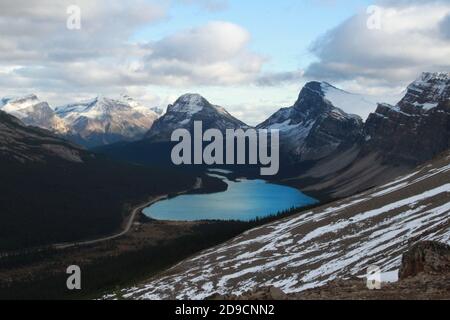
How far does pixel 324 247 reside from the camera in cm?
10825

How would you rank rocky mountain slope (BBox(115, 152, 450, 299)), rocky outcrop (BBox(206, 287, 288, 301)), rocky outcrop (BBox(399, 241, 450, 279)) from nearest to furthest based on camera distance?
1. rocky outcrop (BBox(206, 287, 288, 301))
2. rocky outcrop (BBox(399, 241, 450, 279))
3. rocky mountain slope (BBox(115, 152, 450, 299))

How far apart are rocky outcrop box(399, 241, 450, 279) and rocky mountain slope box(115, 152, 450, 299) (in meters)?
31.0

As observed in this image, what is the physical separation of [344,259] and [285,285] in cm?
1169

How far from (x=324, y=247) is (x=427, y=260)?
71.4 metres

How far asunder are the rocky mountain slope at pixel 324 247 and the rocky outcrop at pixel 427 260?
102ft

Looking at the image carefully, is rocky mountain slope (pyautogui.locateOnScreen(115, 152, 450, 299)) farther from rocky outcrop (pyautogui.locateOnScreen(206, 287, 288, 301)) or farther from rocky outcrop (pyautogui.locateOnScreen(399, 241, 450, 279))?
rocky outcrop (pyautogui.locateOnScreen(206, 287, 288, 301))

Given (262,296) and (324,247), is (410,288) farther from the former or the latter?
(324,247)

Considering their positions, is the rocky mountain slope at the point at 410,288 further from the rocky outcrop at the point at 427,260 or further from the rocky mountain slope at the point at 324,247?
the rocky mountain slope at the point at 324,247

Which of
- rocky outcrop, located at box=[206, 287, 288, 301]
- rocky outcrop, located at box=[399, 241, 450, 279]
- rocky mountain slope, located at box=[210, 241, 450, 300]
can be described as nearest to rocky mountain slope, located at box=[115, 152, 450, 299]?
rocky outcrop, located at box=[399, 241, 450, 279]

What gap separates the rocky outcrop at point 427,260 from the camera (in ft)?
121

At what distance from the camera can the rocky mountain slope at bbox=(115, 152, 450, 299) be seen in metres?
88.0

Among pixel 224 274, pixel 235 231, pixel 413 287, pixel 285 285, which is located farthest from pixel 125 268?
pixel 413 287
